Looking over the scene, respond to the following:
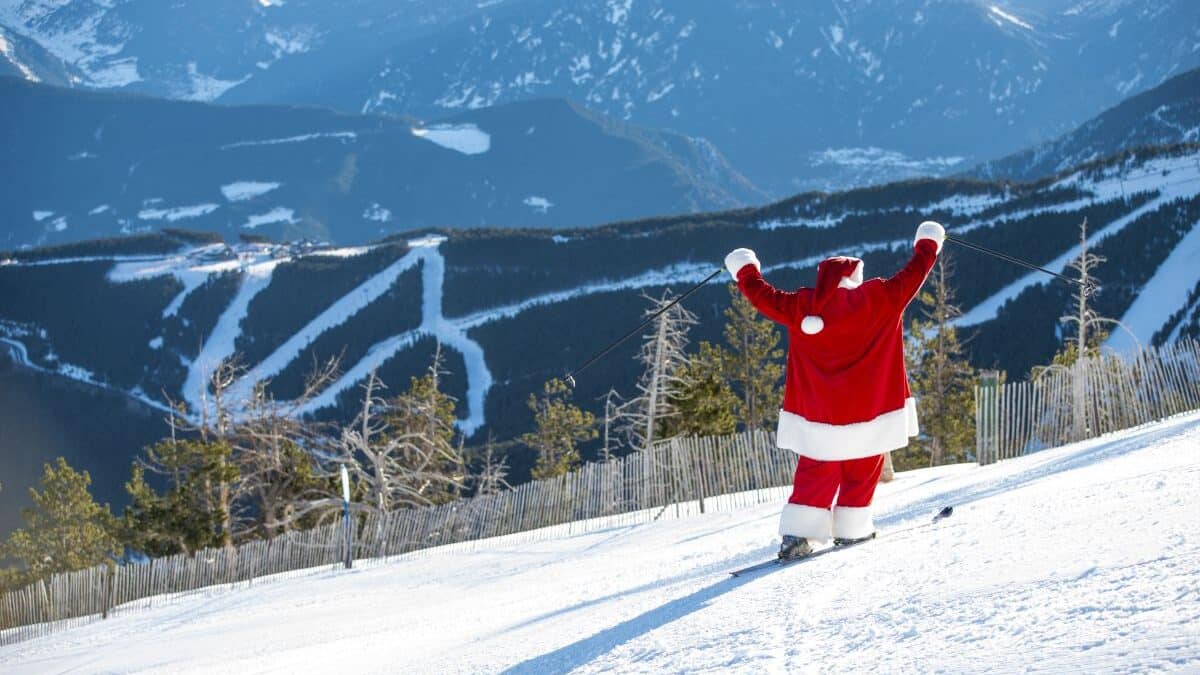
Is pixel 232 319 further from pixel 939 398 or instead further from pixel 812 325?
pixel 812 325

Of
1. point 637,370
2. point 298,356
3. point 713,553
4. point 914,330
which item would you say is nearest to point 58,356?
point 298,356

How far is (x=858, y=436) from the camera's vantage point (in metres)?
6.11

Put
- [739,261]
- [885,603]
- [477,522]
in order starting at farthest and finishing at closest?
[477,522]
[739,261]
[885,603]

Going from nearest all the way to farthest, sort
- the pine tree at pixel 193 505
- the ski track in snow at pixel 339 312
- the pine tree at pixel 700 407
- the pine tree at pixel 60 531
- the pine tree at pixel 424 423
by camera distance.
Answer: the pine tree at pixel 193 505 → the pine tree at pixel 700 407 → the pine tree at pixel 424 423 → the pine tree at pixel 60 531 → the ski track in snow at pixel 339 312

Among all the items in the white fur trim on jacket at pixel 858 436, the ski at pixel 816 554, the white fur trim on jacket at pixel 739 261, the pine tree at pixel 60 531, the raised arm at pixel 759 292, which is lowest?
the pine tree at pixel 60 531

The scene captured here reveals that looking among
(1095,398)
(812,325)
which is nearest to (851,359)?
(812,325)

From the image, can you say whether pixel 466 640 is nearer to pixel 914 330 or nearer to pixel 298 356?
pixel 914 330

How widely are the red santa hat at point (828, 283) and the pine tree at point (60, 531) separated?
41194 mm

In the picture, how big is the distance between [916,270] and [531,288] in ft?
481

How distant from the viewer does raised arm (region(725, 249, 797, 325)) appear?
6219mm

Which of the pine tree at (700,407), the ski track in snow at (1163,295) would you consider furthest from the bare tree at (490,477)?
the ski track in snow at (1163,295)

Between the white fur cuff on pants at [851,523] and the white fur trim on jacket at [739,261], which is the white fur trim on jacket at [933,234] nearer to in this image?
the white fur trim on jacket at [739,261]

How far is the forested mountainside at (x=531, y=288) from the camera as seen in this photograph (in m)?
108

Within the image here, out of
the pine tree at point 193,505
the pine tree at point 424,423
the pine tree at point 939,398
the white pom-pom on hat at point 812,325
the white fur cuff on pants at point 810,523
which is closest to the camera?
the white pom-pom on hat at point 812,325
